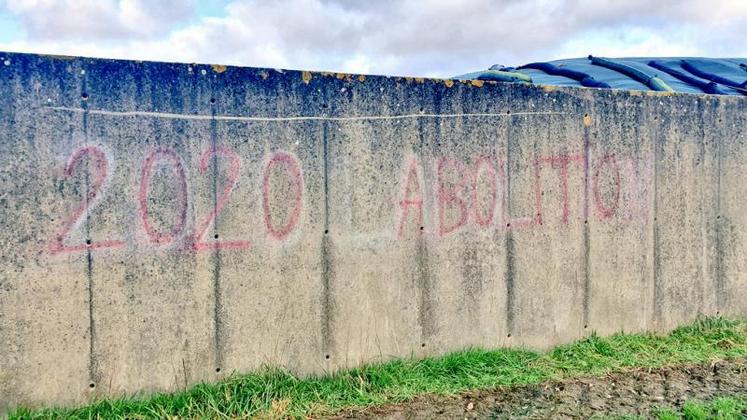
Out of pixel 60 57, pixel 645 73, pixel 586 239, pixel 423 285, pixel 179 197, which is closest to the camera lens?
pixel 60 57

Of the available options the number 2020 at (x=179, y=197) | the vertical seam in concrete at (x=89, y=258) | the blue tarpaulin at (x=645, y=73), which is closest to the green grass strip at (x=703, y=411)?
the number 2020 at (x=179, y=197)

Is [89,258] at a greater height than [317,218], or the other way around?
[317,218]

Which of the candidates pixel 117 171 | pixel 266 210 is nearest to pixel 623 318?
pixel 266 210

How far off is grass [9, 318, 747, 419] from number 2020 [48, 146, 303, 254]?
0.75m

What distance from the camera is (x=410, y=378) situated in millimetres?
3549

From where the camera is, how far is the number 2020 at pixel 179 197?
2.99 meters

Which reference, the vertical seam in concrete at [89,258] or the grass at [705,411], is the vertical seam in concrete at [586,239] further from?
the vertical seam in concrete at [89,258]

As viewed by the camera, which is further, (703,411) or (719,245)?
(719,245)

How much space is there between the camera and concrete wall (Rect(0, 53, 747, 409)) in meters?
2.96

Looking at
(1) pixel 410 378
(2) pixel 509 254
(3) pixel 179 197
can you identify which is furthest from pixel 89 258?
(2) pixel 509 254

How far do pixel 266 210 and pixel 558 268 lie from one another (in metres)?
2.03

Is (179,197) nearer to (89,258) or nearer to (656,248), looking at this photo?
(89,258)

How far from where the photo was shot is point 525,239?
4.11 m

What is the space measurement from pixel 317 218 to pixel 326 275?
0.32 metres
